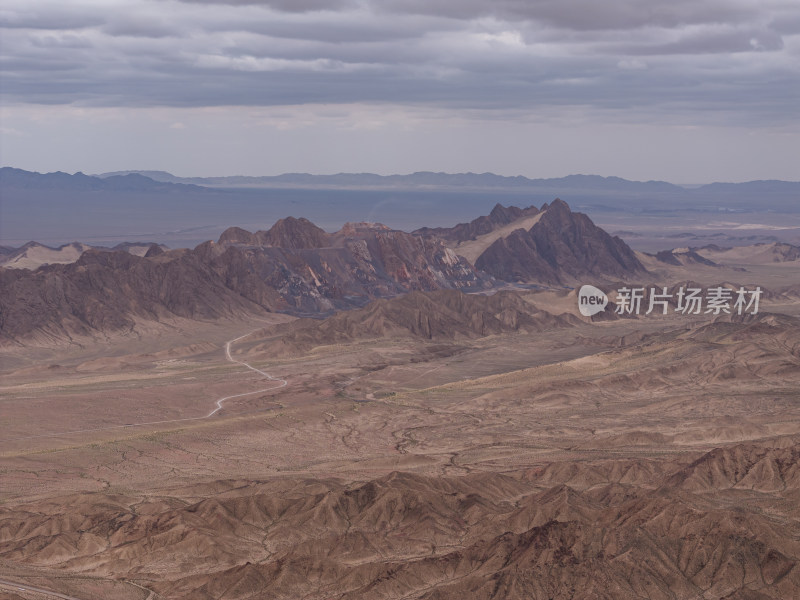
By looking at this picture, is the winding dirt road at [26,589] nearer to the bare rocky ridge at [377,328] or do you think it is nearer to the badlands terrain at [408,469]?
the badlands terrain at [408,469]

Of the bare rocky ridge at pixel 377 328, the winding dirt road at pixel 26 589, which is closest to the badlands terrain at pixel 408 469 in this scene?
the winding dirt road at pixel 26 589

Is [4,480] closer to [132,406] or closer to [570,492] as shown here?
[132,406]

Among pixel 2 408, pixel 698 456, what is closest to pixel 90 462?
pixel 2 408

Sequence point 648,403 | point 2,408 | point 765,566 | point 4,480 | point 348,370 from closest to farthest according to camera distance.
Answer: point 765,566 < point 4,480 < point 2,408 < point 648,403 < point 348,370

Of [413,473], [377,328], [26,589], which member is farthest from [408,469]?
[377,328]

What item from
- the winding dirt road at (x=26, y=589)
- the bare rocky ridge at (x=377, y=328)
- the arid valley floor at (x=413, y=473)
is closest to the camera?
the winding dirt road at (x=26, y=589)

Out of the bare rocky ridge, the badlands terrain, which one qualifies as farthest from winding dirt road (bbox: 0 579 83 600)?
the bare rocky ridge
